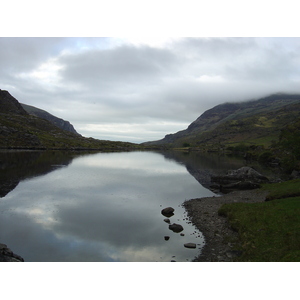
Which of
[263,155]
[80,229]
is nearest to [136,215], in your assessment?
[80,229]

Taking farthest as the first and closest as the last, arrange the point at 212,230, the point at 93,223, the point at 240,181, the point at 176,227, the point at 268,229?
the point at 240,181, the point at 93,223, the point at 176,227, the point at 212,230, the point at 268,229

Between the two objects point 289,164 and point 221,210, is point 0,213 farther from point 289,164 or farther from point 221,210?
point 289,164

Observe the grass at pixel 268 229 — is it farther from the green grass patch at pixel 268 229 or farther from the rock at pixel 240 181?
the rock at pixel 240 181

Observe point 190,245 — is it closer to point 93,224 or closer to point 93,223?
point 93,224

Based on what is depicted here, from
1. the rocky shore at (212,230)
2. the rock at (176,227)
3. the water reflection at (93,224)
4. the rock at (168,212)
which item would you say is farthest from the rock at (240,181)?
the rock at (176,227)

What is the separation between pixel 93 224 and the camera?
36.1 metres

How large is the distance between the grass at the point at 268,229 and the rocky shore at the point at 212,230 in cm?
109

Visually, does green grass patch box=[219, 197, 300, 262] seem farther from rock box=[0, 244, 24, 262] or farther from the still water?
rock box=[0, 244, 24, 262]

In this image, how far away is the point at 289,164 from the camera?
8581 cm

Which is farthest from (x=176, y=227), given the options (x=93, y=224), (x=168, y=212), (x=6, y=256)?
(x=6, y=256)

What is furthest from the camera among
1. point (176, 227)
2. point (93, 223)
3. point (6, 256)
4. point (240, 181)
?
point (240, 181)

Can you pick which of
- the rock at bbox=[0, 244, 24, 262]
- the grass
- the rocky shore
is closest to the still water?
the rocky shore

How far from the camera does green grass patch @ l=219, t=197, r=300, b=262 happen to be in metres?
21.0

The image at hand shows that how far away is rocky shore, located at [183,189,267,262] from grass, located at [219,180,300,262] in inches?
42.8
